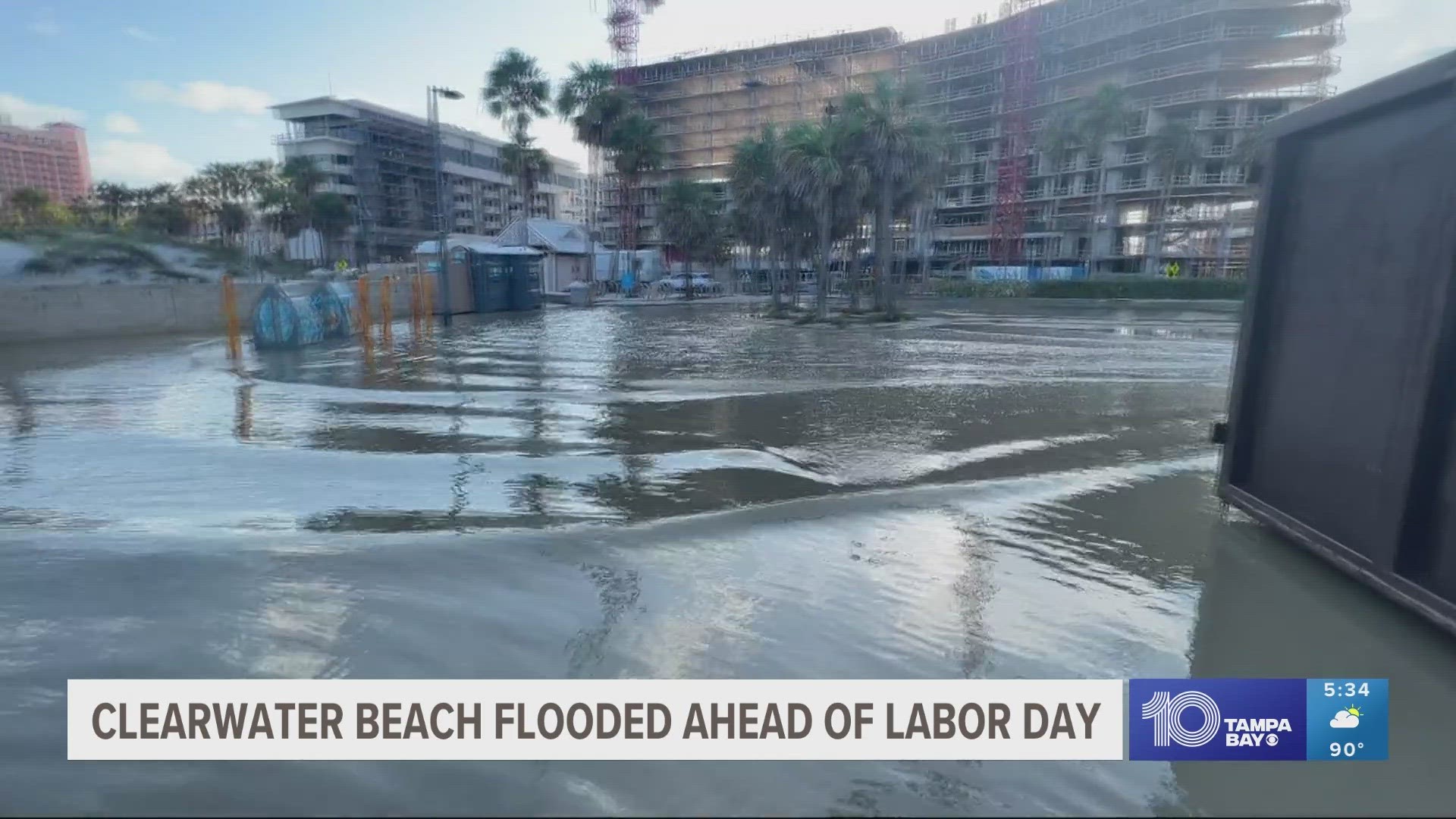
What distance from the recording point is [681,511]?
620 cm

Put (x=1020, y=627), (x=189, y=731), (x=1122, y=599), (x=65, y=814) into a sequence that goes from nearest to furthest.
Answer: (x=65, y=814)
(x=189, y=731)
(x=1020, y=627)
(x=1122, y=599)

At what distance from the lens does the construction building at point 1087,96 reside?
229 ft

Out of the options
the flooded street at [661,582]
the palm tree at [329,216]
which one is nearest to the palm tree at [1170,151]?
the flooded street at [661,582]

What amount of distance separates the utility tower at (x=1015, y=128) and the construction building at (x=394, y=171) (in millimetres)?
51810

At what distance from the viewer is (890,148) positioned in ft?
111

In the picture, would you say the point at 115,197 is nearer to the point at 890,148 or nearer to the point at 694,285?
the point at 694,285

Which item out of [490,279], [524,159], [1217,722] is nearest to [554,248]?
[524,159]

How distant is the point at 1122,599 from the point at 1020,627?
2.70 ft

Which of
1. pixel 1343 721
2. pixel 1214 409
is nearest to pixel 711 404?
pixel 1214 409

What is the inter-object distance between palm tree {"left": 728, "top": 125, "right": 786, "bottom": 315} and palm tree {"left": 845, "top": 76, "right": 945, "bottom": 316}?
4.19 meters

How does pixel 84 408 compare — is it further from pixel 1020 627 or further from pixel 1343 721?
pixel 1343 721

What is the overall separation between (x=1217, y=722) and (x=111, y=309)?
27423 mm

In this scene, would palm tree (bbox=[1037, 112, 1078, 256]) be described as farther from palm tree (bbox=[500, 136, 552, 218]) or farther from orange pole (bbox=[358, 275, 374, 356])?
orange pole (bbox=[358, 275, 374, 356])

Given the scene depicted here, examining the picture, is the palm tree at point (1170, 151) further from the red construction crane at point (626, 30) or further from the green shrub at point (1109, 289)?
the red construction crane at point (626, 30)
